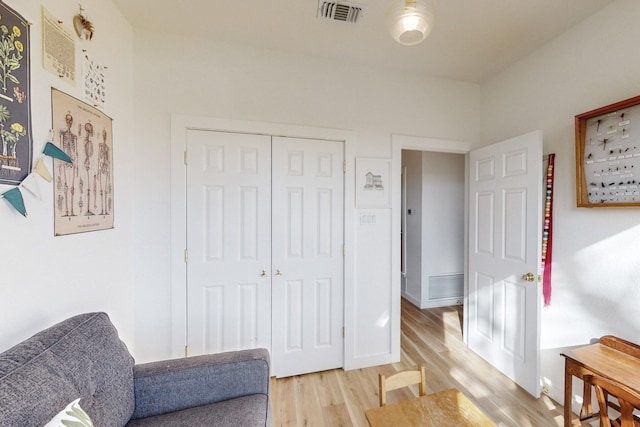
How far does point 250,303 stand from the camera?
2.03 m

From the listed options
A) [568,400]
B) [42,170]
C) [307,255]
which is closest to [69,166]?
[42,170]

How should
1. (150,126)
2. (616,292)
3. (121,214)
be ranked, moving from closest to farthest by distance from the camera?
(616,292) → (121,214) → (150,126)

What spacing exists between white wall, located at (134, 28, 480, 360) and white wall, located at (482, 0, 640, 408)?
652 mm

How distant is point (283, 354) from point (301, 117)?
6.39 ft

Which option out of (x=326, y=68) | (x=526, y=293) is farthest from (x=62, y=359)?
(x=526, y=293)

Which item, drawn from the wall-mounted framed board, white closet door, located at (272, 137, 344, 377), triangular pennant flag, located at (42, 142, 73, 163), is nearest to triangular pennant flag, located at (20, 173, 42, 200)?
triangular pennant flag, located at (42, 142, 73, 163)

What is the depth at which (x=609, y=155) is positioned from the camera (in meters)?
Answer: 1.56

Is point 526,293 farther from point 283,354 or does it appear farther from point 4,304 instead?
point 4,304

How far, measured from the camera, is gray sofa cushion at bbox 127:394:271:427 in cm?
108

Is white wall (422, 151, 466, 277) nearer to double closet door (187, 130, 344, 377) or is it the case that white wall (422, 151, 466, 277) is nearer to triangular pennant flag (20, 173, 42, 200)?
double closet door (187, 130, 344, 377)

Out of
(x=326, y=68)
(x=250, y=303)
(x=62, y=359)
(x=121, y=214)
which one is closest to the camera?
(x=62, y=359)

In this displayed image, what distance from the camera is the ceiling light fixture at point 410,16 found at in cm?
99

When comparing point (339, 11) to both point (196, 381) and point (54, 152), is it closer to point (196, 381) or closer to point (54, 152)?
point (54, 152)

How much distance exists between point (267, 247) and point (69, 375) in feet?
4.25
